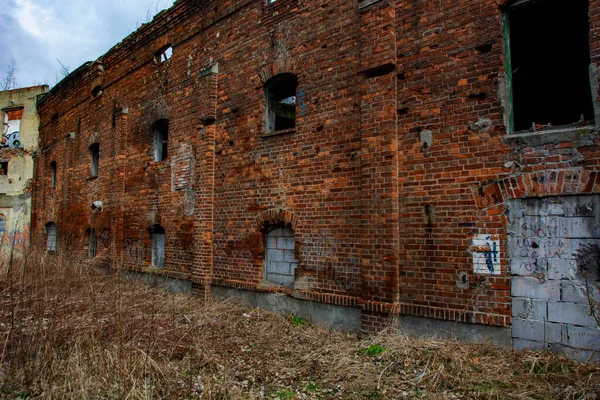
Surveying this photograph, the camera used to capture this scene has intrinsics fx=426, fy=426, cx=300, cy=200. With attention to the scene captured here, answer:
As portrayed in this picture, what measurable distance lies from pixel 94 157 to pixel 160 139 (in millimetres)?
4507

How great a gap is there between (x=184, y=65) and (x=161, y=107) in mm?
1355

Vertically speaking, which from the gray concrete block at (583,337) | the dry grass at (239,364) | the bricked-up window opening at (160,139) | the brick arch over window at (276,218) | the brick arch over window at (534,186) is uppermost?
the bricked-up window opening at (160,139)

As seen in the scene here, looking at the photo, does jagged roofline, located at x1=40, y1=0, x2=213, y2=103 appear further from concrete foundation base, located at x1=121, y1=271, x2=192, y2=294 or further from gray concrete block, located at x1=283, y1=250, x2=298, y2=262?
concrete foundation base, located at x1=121, y1=271, x2=192, y2=294

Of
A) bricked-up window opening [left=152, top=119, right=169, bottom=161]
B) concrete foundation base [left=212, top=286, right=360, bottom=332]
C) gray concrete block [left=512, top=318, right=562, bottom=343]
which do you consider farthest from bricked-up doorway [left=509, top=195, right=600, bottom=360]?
bricked-up window opening [left=152, top=119, right=169, bottom=161]

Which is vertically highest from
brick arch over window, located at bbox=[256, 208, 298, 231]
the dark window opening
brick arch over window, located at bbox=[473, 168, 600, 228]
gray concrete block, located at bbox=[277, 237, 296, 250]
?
the dark window opening

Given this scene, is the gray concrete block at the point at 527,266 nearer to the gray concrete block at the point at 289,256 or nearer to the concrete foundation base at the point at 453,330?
the concrete foundation base at the point at 453,330

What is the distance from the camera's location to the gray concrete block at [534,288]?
5125 mm

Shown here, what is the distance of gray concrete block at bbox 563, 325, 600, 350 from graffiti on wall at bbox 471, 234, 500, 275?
1011mm

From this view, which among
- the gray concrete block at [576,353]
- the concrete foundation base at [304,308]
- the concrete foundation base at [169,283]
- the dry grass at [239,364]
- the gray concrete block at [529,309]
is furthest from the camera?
the concrete foundation base at [169,283]

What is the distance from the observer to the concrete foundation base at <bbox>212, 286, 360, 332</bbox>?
6754 millimetres

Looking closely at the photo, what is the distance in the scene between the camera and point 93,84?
14.7 m

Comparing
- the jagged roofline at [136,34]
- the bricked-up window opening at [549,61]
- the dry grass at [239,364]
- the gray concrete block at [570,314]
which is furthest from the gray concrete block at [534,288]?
the jagged roofline at [136,34]

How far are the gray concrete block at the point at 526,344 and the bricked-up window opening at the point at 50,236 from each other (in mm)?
16861

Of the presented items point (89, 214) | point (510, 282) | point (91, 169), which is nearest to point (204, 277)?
point (510, 282)
